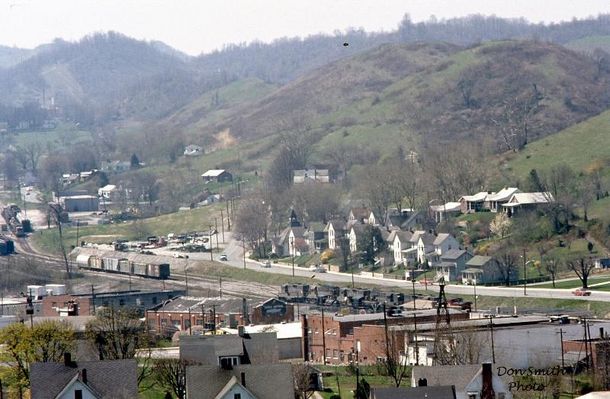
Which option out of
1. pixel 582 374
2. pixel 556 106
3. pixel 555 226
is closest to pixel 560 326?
pixel 582 374

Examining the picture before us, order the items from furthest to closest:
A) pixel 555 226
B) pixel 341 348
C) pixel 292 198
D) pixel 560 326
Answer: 1. pixel 292 198
2. pixel 555 226
3. pixel 341 348
4. pixel 560 326

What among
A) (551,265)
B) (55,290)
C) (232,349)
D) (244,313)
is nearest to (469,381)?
(232,349)

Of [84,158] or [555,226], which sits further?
[84,158]

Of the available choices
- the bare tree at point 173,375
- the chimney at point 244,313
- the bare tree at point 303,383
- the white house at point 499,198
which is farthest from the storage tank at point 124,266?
the bare tree at point 173,375

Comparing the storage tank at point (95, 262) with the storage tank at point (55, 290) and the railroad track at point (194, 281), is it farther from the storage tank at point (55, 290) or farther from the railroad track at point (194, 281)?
the storage tank at point (55, 290)

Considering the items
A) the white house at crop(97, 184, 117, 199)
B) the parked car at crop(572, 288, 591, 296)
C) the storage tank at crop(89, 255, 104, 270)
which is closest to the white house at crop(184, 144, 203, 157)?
the white house at crop(97, 184, 117, 199)

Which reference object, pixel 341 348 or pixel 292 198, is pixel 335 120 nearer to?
pixel 292 198

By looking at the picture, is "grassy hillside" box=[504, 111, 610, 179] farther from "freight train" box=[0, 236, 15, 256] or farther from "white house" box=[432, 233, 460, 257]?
"freight train" box=[0, 236, 15, 256]
